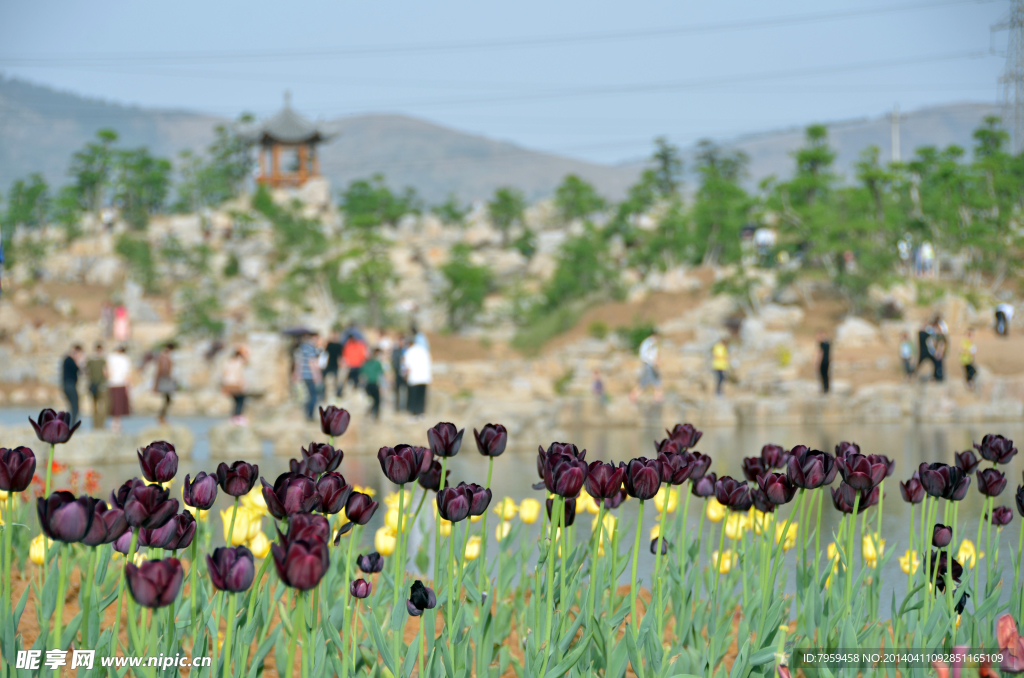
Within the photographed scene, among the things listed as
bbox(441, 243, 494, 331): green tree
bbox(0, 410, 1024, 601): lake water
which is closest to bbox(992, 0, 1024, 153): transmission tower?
bbox(0, 410, 1024, 601): lake water

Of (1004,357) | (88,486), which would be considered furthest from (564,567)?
(1004,357)

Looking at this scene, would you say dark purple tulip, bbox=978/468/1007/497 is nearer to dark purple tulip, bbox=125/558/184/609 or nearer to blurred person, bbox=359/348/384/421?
dark purple tulip, bbox=125/558/184/609

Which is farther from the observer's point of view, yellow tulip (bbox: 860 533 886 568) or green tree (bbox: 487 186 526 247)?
green tree (bbox: 487 186 526 247)

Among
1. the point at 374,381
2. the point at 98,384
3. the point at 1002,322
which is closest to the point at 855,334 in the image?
the point at 1002,322

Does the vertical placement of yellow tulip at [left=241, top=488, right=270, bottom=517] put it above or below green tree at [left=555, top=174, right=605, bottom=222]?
below

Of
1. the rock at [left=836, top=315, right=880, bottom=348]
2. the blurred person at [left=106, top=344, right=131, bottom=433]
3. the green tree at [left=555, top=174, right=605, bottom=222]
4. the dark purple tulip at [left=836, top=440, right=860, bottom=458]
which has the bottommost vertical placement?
the dark purple tulip at [left=836, top=440, right=860, bottom=458]

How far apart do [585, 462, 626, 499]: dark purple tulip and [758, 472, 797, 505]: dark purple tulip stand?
39 cm

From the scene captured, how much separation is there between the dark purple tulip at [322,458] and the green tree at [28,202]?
55039mm

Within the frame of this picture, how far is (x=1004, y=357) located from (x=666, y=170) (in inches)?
1489

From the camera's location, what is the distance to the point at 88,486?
381cm

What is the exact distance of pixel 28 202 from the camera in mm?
51344

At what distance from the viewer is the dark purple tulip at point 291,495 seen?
1.76 meters

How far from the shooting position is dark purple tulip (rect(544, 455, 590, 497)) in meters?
1.88

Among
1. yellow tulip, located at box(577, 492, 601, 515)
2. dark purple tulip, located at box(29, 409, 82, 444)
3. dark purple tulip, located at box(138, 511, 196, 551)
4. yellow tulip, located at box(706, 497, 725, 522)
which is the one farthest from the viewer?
yellow tulip, located at box(706, 497, 725, 522)
